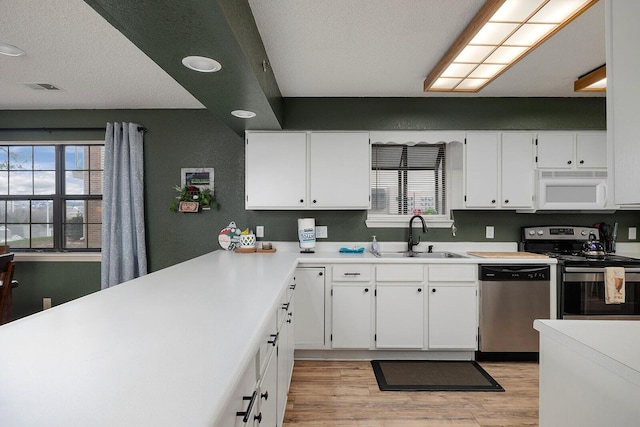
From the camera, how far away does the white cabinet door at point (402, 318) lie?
3.10 metres

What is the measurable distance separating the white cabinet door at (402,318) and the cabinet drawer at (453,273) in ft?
0.53

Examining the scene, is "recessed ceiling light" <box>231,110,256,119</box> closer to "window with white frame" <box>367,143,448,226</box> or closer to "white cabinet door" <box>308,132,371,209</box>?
"white cabinet door" <box>308,132,371,209</box>

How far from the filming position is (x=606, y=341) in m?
1.13

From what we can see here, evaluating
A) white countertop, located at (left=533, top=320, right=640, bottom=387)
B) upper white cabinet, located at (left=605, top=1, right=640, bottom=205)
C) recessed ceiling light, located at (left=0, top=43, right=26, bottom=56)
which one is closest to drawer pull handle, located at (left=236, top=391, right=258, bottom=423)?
Answer: white countertop, located at (left=533, top=320, right=640, bottom=387)

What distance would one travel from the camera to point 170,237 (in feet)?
12.3

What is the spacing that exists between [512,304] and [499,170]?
1237 millimetres

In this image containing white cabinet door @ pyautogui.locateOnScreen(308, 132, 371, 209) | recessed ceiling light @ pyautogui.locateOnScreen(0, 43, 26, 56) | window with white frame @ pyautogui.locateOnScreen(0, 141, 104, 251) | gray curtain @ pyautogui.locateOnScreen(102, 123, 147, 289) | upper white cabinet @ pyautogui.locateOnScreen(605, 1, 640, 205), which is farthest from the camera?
window with white frame @ pyautogui.locateOnScreen(0, 141, 104, 251)

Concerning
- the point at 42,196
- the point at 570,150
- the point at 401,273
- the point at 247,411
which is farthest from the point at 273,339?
the point at 42,196

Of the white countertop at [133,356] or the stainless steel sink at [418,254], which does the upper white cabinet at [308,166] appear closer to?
the stainless steel sink at [418,254]

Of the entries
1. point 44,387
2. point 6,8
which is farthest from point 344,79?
point 44,387

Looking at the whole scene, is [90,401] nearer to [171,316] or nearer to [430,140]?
[171,316]

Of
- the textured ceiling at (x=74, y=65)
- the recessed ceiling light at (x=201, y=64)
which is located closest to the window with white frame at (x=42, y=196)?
the textured ceiling at (x=74, y=65)

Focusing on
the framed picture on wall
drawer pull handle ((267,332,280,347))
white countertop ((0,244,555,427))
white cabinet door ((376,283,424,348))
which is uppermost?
the framed picture on wall

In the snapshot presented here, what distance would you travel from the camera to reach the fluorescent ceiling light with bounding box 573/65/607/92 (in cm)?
280
